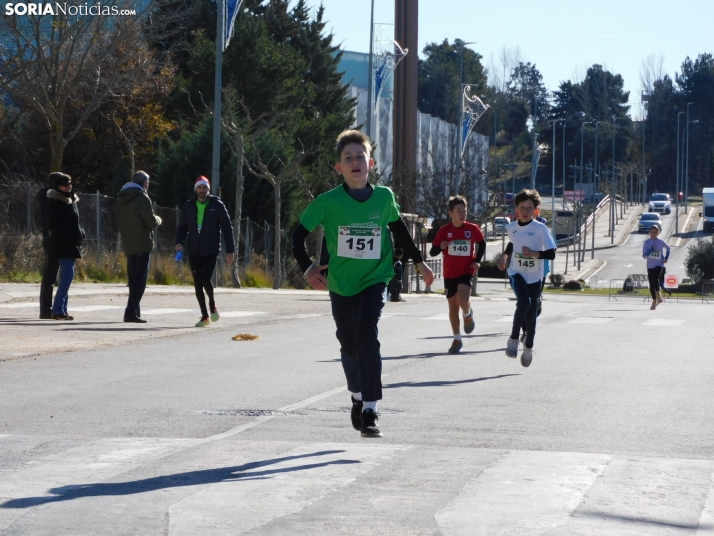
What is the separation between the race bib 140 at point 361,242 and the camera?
748 cm

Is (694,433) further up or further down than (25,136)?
further down

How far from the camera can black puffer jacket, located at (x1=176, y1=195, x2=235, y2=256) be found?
630 inches

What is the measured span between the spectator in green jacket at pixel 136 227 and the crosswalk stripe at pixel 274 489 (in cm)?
991

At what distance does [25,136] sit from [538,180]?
118m

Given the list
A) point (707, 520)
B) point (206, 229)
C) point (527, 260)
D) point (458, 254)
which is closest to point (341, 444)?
point (707, 520)

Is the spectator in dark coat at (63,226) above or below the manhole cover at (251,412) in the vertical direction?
above

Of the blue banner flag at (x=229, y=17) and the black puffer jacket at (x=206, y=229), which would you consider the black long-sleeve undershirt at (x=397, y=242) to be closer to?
the black puffer jacket at (x=206, y=229)

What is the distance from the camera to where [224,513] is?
539 cm

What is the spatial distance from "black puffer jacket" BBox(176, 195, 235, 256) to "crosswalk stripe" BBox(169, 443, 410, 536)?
354 inches

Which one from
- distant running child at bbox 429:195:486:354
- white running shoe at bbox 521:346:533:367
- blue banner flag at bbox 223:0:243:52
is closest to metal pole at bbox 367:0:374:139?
blue banner flag at bbox 223:0:243:52

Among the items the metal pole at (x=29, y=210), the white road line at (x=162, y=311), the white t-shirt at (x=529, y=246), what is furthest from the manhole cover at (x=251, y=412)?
the metal pole at (x=29, y=210)

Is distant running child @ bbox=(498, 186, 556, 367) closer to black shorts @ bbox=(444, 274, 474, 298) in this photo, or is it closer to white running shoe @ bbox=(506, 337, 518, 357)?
white running shoe @ bbox=(506, 337, 518, 357)

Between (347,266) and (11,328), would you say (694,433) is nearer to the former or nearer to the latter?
(347,266)

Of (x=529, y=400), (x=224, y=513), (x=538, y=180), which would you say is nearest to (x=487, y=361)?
(x=529, y=400)
